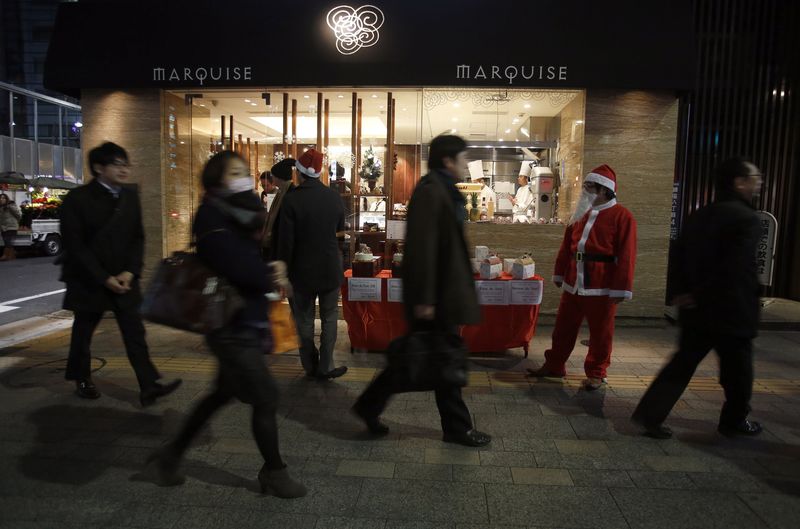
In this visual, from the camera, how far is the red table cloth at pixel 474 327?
5.46m

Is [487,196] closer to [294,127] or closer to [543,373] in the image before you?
[543,373]

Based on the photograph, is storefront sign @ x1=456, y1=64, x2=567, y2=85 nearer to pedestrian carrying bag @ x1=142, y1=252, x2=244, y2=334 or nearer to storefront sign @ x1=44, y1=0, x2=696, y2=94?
storefront sign @ x1=44, y1=0, x2=696, y2=94

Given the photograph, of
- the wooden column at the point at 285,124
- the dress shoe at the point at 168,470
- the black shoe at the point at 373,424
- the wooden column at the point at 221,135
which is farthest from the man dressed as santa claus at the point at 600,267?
the wooden column at the point at 221,135

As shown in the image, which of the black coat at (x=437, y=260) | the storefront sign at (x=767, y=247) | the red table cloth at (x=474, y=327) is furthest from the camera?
the storefront sign at (x=767, y=247)

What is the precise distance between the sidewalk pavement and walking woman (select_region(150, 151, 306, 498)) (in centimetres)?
36

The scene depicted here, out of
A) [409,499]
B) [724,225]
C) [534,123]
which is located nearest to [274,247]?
[409,499]

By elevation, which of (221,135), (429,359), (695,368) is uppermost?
(221,135)

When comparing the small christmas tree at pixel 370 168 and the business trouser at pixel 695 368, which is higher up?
the small christmas tree at pixel 370 168

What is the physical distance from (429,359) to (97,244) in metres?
2.64

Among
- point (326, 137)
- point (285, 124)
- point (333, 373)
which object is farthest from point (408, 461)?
point (285, 124)

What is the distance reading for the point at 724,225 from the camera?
3.42 metres

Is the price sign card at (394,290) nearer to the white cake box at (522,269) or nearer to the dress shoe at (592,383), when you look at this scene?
the white cake box at (522,269)

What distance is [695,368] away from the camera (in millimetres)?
3633

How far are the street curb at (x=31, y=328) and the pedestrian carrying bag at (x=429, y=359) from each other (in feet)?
16.7
